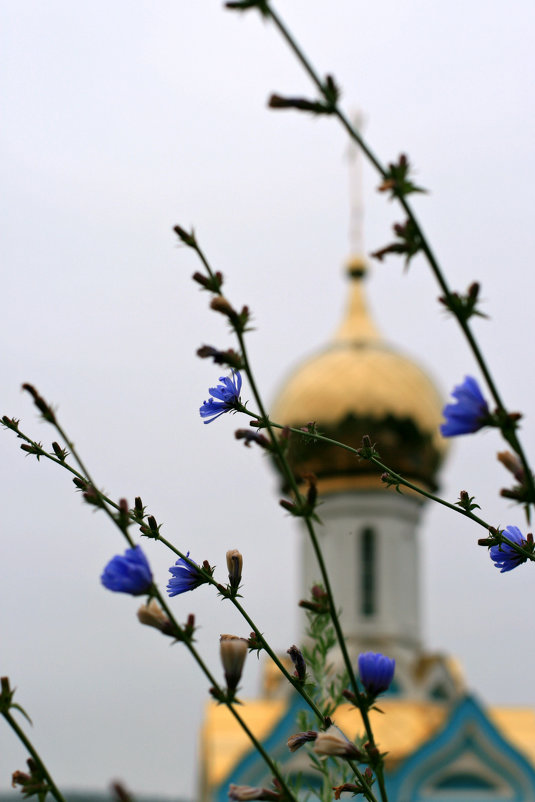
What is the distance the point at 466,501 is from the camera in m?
1.56

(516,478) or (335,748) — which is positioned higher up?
(516,478)

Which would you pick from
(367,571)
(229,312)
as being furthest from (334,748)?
(367,571)

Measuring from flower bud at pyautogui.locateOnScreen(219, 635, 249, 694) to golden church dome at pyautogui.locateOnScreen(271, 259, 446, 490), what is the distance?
1636cm

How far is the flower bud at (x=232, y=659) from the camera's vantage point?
1.32m

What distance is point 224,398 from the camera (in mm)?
1560

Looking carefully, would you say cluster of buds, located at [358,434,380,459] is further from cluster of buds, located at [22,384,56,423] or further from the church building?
the church building

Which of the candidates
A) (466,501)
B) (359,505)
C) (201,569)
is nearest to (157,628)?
(201,569)

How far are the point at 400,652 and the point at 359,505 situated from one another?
2.45 metres

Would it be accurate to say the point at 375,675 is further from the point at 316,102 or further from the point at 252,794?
the point at 316,102

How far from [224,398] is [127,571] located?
38cm

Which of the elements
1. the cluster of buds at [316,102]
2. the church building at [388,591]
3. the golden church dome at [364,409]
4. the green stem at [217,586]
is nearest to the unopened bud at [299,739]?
the green stem at [217,586]

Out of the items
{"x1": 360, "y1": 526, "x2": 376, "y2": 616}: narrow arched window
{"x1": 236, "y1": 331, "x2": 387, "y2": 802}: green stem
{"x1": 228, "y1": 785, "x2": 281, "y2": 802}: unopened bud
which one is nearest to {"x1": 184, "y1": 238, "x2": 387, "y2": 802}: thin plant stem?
{"x1": 236, "y1": 331, "x2": 387, "y2": 802}: green stem

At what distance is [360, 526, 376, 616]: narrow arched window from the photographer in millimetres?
18734

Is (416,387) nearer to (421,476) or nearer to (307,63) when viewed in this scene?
(421,476)
